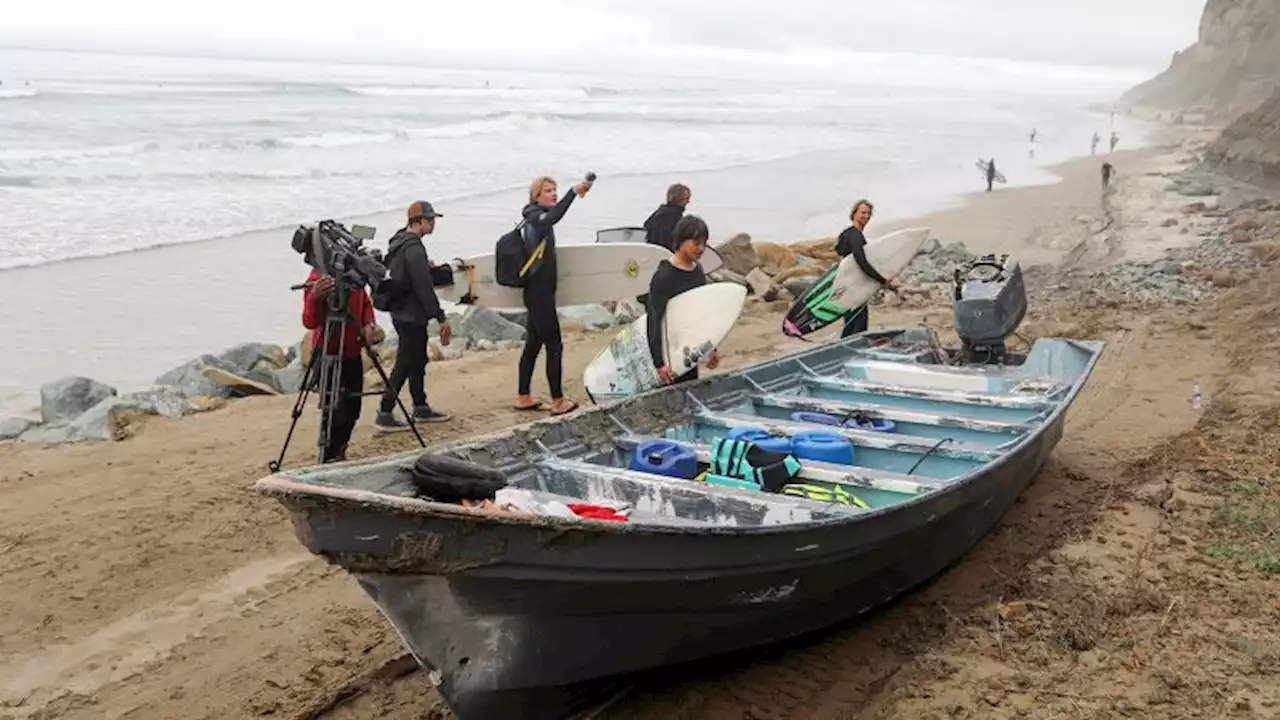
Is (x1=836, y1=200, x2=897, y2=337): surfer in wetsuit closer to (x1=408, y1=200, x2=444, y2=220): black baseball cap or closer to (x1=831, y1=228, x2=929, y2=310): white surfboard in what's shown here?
(x1=831, y1=228, x2=929, y2=310): white surfboard

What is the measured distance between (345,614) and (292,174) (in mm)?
24436

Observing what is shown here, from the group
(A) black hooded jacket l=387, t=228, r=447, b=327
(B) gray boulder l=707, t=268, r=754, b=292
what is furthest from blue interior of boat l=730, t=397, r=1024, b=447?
(B) gray boulder l=707, t=268, r=754, b=292

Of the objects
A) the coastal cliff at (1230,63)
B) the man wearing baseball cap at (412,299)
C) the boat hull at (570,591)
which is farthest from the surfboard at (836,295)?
the coastal cliff at (1230,63)

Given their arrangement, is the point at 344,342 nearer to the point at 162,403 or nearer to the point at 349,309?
the point at 349,309

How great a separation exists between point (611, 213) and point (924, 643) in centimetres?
1919

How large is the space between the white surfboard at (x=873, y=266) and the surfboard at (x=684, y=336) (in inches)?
112

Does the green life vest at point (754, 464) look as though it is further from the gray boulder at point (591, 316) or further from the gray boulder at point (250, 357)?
the gray boulder at point (591, 316)

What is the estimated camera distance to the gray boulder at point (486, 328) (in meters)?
13.2

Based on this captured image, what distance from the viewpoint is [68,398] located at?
398 inches

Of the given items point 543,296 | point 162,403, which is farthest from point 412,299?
point 162,403

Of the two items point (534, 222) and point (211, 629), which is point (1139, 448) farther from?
point (211, 629)

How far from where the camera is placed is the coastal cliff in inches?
2628

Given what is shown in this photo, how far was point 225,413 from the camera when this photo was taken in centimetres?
989

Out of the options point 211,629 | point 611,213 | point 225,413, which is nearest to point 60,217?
point 611,213
